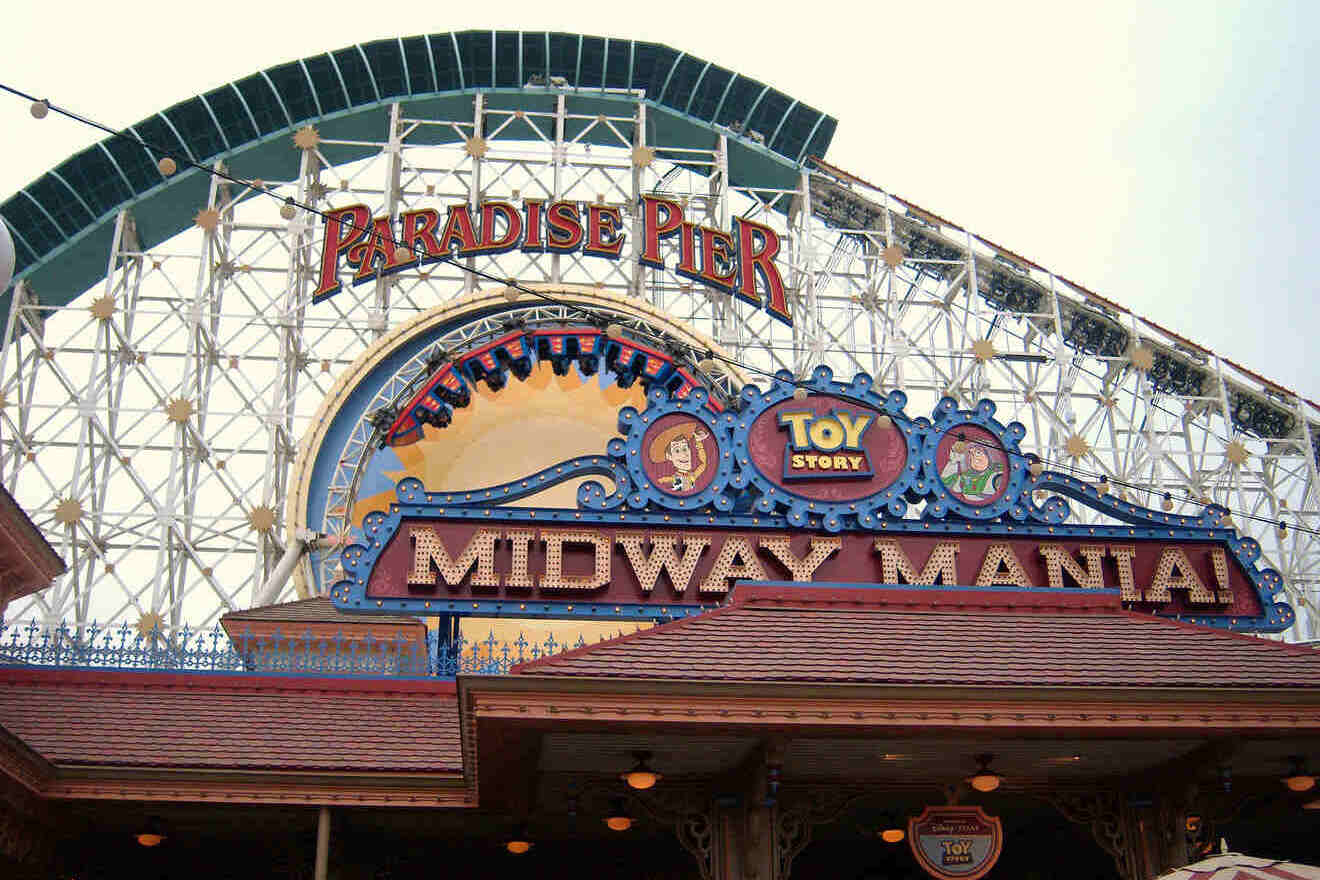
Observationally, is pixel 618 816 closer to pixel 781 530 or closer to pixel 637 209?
pixel 781 530

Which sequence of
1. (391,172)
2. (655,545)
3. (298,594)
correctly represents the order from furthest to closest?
1. (391,172)
2. (298,594)
3. (655,545)

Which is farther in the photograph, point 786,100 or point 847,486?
point 786,100

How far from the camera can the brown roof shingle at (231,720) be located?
14234 millimetres

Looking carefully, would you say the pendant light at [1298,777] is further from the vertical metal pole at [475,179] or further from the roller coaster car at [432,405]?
the vertical metal pole at [475,179]

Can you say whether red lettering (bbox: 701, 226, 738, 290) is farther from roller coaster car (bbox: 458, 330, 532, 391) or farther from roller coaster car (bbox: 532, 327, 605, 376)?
roller coaster car (bbox: 458, 330, 532, 391)

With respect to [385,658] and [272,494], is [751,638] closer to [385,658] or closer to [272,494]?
[385,658]

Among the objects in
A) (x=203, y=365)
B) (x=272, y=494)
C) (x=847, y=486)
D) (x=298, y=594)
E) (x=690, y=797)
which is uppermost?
(x=203, y=365)

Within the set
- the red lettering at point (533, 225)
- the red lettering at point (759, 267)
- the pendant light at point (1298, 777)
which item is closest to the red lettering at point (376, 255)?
the red lettering at point (533, 225)

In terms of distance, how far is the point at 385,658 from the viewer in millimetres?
16844

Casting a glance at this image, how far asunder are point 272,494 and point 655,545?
14.3m

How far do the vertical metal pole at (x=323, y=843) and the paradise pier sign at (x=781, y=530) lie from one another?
261 cm

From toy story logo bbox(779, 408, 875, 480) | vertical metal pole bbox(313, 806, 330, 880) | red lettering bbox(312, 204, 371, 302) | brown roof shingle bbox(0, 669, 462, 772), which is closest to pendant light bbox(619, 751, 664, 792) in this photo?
brown roof shingle bbox(0, 669, 462, 772)

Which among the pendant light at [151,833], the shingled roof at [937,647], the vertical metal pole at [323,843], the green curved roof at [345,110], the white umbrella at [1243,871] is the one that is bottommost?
the white umbrella at [1243,871]

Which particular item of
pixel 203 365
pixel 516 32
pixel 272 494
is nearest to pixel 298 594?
pixel 272 494
